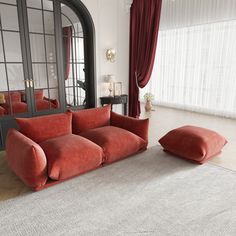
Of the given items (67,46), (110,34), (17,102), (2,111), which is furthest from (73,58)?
(2,111)

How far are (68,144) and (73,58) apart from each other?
8.12 ft

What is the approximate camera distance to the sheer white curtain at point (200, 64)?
16.8ft

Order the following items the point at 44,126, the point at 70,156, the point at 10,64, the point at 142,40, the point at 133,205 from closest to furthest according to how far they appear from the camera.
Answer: the point at 133,205 < the point at 70,156 < the point at 44,126 < the point at 10,64 < the point at 142,40

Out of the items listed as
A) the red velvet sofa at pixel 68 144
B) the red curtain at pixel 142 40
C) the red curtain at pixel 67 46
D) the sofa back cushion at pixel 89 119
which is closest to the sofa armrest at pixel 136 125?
the red velvet sofa at pixel 68 144

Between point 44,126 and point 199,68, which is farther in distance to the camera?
point 199,68

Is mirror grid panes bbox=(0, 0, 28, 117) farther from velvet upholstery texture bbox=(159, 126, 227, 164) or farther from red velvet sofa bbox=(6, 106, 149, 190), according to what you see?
velvet upholstery texture bbox=(159, 126, 227, 164)

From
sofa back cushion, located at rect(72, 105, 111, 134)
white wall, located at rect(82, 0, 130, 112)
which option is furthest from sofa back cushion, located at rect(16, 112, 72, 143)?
white wall, located at rect(82, 0, 130, 112)

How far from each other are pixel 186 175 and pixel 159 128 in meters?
2.11

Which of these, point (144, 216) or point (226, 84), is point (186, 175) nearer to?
point (144, 216)

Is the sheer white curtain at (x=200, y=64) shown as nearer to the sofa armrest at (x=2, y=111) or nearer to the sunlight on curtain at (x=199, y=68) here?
the sunlight on curtain at (x=199, y=68)

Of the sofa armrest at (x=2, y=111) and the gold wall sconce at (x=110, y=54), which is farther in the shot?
the gold wall sconce at (x=110, y=54)

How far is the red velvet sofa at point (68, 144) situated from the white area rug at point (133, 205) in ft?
0.56

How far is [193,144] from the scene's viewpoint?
115 inches

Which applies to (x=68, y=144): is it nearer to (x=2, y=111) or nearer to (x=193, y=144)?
(x=193, y=144)
